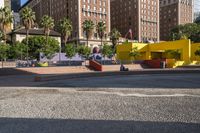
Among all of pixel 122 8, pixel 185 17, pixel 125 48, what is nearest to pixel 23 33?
pixel 125 48

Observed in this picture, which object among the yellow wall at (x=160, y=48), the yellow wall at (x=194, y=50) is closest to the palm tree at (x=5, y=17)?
the yellow wall at (x=160, y=48)

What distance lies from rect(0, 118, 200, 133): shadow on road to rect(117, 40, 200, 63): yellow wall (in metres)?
50.9

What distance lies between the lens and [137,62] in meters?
54.1

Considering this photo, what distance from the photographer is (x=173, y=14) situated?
160 meters

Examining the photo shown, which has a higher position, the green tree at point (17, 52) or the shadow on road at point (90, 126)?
the green tree at point (17, 52)

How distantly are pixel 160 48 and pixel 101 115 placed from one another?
5628 centimetres

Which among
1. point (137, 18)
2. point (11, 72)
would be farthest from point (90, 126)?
point (137, 18)

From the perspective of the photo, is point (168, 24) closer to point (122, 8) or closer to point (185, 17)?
point (185, 17)

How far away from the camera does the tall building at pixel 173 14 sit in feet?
521

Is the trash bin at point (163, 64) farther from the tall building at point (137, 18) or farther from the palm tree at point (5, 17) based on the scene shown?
the tall building at point (137, 18)

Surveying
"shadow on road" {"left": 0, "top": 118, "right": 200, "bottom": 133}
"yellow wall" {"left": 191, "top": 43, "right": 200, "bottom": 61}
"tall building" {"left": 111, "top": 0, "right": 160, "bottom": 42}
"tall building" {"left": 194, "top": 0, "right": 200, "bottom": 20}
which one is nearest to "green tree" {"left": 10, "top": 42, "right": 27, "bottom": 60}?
"yellow wall" {"left": 191, "top": 43, "right": 200, "bottom": 61}

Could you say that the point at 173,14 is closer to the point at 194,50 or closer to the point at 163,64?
the point at 194,50

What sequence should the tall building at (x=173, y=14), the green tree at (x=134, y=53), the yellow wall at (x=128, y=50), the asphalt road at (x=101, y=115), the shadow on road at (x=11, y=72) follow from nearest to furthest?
the asphalt road at (x=101, y=115) < the shadow on road at (x=11, y=72) < the green tree at (x=134, y=53) < the yellow wall at (x=128, y=50) < the tall building at (x=173, y=14)

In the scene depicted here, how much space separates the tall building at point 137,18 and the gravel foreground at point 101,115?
12720 centimetres
